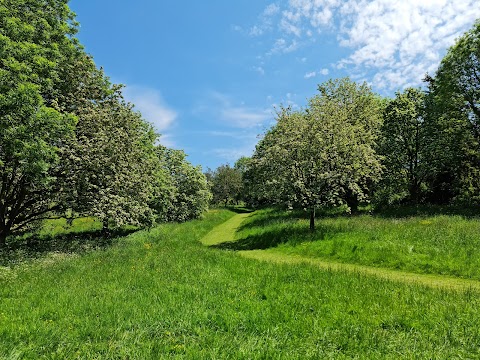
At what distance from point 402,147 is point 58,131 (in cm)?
3454

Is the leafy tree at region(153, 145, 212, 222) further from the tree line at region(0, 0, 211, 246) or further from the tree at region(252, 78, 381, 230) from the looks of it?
the tree at region(252, 78, 381, 230)

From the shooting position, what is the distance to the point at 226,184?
105 metres

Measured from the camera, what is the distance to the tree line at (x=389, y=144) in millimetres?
23672

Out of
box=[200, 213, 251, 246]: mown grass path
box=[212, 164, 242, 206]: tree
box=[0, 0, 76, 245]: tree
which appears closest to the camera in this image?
box=[0, 0, 76, 245]: tree

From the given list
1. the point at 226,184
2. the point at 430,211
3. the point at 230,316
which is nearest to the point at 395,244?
the point at 230,316

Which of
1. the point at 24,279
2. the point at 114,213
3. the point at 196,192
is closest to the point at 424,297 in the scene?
the point at 24,279

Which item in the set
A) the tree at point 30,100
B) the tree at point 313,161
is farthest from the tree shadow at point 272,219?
the tree at point 30,100

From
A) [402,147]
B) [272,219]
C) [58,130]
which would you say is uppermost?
[402,147]

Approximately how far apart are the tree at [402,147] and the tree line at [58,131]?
26.3 m

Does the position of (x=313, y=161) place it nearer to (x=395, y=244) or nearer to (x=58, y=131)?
(x=395, y=244)

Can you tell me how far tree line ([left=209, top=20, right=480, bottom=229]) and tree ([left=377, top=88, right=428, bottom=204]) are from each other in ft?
0.34

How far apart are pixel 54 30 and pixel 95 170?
10.1 metres

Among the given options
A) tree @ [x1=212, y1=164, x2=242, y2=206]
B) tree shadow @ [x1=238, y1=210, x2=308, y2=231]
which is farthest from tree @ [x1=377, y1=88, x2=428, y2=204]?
tree @ [x1=212, y1=164, x2=242, y2=206]

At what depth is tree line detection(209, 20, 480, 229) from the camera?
23.7 meters
